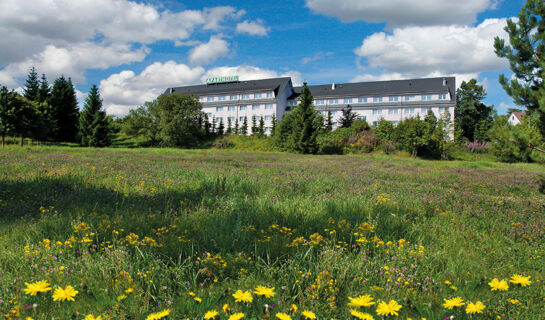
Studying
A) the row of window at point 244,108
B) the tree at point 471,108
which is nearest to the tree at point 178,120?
the row of window at point 244,108

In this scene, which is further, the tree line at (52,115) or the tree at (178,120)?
the tree at (178,120)

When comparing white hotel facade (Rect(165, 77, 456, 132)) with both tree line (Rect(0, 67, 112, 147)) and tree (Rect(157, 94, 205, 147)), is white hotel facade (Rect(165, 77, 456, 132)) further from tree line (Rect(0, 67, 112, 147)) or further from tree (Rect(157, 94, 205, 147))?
tree line (Rect(0, 67, 112, 147))

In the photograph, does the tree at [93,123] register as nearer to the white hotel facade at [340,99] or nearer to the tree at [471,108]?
the white hotel facade at [340,99]

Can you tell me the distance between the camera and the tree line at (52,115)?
94.7ft

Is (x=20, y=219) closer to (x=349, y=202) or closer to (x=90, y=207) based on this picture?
(x=90, y=207)

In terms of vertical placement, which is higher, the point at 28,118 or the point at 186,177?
the point at 28,118

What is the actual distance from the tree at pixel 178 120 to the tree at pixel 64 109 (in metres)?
14.0

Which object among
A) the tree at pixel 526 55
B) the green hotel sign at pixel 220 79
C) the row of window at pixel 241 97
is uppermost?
the green hotel sign at pixel 220 79

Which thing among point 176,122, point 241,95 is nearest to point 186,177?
point 176,122

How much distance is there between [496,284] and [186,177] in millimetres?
7346

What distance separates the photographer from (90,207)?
14.9ft

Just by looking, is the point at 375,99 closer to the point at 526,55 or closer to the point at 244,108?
the point at 244,108

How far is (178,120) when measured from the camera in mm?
44750

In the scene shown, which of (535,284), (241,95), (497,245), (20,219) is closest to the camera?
(535,284)
